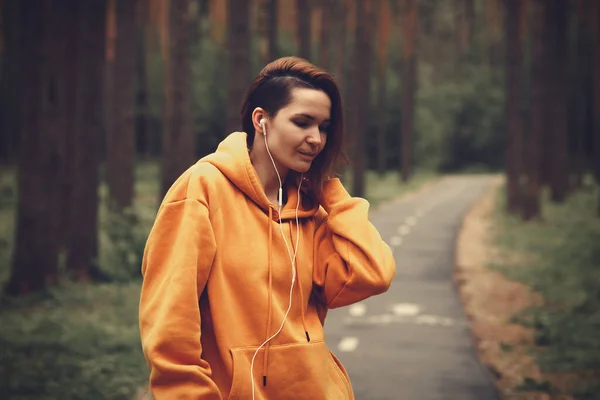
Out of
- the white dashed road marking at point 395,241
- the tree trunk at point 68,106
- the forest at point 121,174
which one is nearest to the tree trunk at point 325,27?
the forest at point 121,174

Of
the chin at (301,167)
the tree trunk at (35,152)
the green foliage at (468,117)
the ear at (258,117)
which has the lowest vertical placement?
the green foliage at (468,117)

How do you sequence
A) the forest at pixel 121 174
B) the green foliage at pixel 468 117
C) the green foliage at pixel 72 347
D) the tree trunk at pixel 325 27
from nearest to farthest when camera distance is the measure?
the green foliage at pixel 72 347 < the forest at pixel 121 174 < the tree trunk at pixel 325 27 < the green foliage at pixel 468 117

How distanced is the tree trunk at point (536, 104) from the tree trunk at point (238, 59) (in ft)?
40.1

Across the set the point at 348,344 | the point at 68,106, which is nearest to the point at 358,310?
the point at 348,344

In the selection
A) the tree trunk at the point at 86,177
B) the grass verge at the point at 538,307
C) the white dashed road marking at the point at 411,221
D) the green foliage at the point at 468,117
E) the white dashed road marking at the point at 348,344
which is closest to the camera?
the grass verge at the point at 538,307

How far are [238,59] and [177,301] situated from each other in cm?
944

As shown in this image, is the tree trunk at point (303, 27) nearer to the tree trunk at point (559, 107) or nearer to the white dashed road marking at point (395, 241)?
the white dashed road marking at point (395, 241)

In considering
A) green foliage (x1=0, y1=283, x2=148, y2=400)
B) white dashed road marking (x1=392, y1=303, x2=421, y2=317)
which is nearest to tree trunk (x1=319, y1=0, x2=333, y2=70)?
white dashed road marking (x1=392, y1=303, x2=421, y2=317)

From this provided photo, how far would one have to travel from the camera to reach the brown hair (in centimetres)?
262

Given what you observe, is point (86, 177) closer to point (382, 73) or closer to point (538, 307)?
point (538, 307)

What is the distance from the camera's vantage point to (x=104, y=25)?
13594mm

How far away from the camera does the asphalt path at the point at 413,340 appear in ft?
23.2

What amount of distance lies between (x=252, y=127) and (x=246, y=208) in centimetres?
39

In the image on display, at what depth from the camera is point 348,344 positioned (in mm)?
8867
